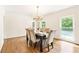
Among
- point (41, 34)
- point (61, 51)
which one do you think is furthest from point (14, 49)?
point (61, 51)

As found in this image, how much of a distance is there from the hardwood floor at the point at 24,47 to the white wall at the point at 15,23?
115 mm

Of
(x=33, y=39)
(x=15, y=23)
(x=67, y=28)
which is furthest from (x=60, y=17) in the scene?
(x=15, y=23)

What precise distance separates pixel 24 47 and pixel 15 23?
1.59ft

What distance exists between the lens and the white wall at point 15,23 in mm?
1888

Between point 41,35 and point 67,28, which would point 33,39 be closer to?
point 41,35

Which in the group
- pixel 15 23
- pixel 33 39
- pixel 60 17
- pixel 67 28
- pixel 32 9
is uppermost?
pixel 32 9

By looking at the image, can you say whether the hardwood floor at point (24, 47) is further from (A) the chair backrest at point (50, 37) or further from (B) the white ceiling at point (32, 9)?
(B) the white ceiling at point (32, 9)

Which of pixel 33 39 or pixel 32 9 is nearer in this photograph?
pixel 32 9

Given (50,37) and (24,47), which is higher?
(50,37)

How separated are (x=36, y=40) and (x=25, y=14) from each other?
1.74ft

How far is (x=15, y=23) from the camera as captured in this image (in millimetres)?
1992

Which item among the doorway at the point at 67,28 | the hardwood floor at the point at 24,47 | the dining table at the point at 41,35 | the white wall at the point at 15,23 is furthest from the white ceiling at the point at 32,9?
the hardwood floor at the point at 24,47

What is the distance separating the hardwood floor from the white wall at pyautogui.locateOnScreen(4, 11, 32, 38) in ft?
0.38
